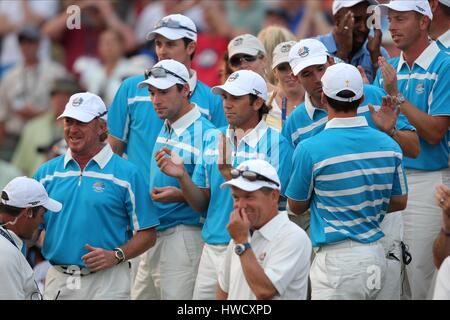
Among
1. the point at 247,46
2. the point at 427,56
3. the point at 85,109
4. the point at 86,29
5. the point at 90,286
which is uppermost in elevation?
the point at 86,29

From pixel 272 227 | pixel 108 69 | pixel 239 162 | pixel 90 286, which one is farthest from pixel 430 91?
pixel 108 69

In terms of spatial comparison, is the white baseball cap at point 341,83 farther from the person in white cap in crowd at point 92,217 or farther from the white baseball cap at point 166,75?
the person in white cap in crowd at point 92,217

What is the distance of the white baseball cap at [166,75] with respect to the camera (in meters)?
9.23

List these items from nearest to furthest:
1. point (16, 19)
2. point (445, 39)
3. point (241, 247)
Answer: point (241, 247), point (445, 39), point (16, 19)

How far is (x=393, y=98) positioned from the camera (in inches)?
338

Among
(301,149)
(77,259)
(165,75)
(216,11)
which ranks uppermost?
(216,11)

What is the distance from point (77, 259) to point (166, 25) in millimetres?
2211

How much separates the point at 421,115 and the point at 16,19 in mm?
7312

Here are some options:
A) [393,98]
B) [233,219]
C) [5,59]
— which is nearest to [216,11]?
[5,59]

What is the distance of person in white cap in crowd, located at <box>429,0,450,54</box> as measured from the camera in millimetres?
9602

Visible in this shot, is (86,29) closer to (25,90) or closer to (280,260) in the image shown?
(25,90)

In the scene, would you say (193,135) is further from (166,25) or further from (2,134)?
(2,134)

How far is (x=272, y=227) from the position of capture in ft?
24.2

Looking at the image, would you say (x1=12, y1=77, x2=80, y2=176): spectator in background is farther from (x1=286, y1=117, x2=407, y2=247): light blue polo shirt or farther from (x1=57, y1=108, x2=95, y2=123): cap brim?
(x1=286, y1=117, x2=407, y2=247): light blue polo shirt
